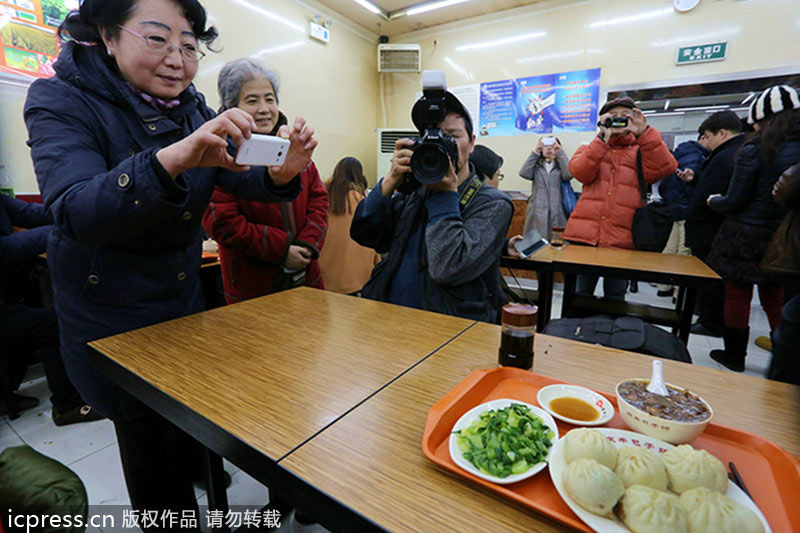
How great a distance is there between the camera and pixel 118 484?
1564 mm

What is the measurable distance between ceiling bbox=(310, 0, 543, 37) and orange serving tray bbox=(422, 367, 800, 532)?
16.6 ft

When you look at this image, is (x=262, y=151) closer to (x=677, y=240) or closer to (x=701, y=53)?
(x=701, y=53)

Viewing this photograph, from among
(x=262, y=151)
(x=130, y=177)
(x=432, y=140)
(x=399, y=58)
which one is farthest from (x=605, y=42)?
(x=130, y=177)

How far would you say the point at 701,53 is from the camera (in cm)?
385

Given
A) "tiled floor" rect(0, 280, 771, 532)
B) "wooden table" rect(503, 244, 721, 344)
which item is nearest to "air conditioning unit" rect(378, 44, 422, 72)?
"wooden table" rect(503, 244, 721, 344)

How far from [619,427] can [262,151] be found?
0.94m

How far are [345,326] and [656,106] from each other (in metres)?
4.88

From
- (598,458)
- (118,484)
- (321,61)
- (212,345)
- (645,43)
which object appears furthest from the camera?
(321,61)

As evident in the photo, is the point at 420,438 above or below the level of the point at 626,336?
above

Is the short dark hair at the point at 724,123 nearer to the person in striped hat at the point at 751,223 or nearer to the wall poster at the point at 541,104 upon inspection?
the person in striped hat at the point at 751,223

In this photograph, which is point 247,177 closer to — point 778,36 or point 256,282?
point 256,282

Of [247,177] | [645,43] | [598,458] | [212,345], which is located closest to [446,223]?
[247,177]

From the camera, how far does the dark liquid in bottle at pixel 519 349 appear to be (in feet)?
2.64

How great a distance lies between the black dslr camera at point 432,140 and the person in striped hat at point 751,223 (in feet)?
6.84
